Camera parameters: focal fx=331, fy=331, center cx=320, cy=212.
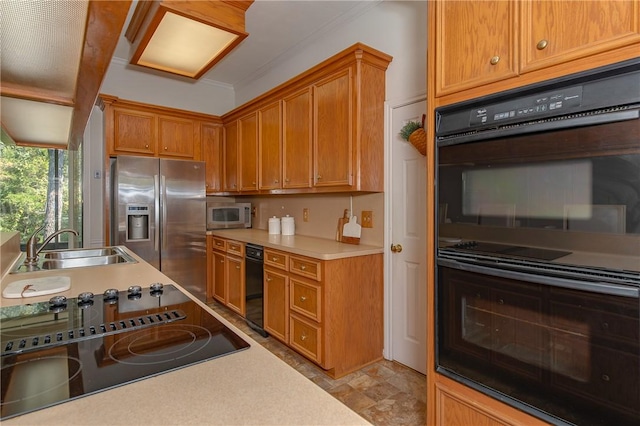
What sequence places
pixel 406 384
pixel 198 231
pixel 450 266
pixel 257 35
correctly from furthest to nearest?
pixel 198 231
pixel 257 35
pixel 406 384
pixel 450 266

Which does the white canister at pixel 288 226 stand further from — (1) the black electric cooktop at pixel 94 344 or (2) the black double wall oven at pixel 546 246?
(1) the black electric cooktop at pixel 94 344

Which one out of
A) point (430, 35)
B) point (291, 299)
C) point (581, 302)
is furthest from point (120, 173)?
point (581, 302)

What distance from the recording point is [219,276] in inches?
158

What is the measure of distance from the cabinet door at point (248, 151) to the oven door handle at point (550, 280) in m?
2.76

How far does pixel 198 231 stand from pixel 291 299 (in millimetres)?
1920

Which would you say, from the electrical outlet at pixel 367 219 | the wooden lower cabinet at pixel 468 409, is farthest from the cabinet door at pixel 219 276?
the wooden lower cabinet at pixel 468 409

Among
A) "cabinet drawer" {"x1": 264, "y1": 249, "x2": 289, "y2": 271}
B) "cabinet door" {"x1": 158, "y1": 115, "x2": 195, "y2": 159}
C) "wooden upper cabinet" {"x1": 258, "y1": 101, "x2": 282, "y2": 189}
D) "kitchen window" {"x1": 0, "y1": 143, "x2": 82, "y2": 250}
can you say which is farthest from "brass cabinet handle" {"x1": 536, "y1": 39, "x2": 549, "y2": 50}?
"kitchen window" {"x1": 0, "y1": 143, "x2": 82, "y2": 250}

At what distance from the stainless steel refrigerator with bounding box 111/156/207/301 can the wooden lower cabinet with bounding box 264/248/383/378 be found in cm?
166

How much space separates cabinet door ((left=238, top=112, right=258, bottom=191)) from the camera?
3818 millimetres

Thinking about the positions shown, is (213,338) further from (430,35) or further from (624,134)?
(430,35)

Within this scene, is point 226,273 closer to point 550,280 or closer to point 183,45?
point 183,45

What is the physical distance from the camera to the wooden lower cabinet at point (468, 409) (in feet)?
4.24

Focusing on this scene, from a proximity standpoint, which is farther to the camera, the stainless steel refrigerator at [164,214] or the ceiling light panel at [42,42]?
the stainless steel refrigerator at [164,214]

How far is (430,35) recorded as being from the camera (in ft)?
5.15
